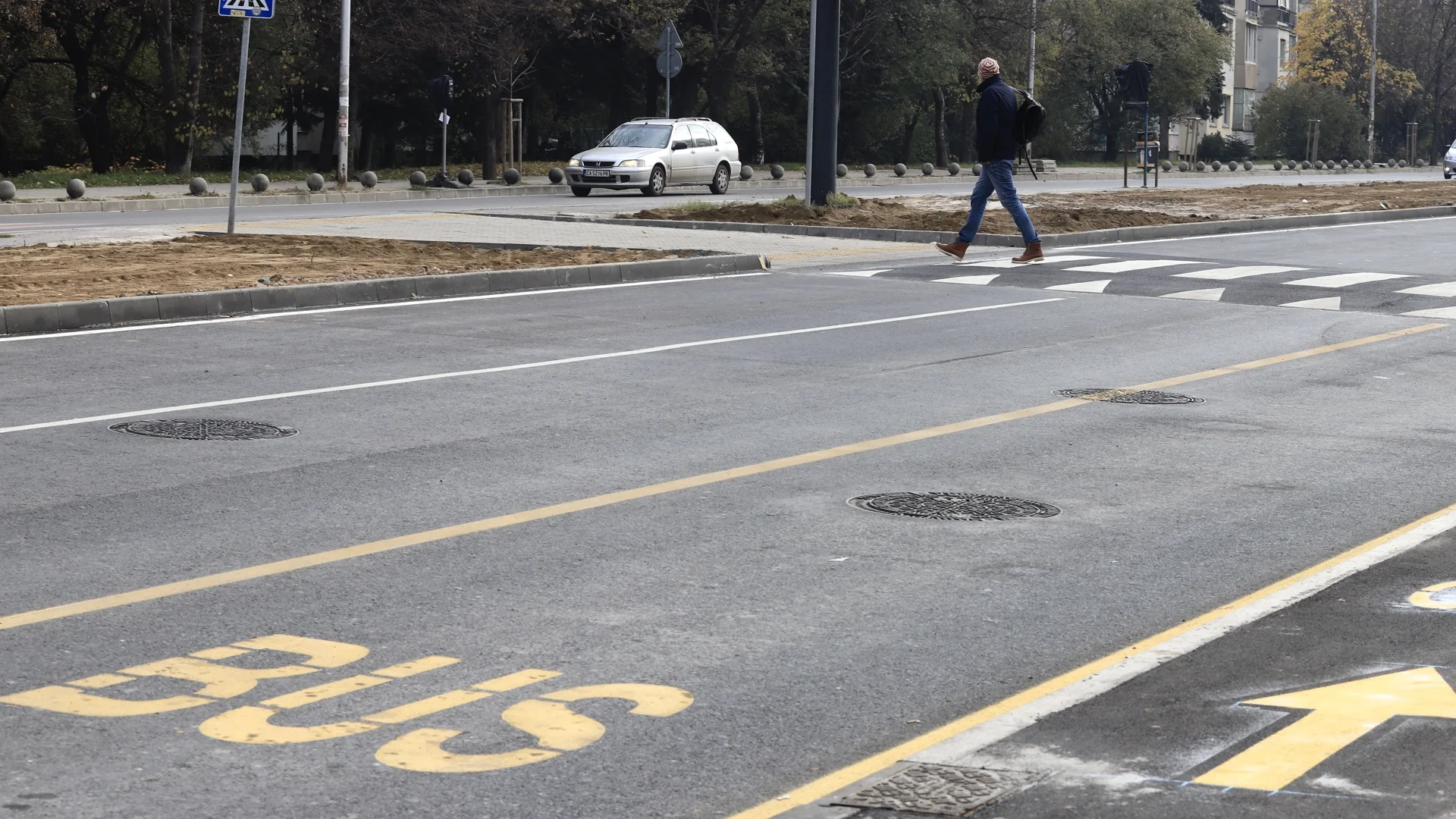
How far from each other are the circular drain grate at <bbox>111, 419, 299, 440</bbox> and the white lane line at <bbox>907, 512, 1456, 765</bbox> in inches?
194

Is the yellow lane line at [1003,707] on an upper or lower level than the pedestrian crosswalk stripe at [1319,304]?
lower

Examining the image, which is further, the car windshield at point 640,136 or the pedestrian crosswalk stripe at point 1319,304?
the car windshield at point 640,136

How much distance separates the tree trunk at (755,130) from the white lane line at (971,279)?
1452 inches

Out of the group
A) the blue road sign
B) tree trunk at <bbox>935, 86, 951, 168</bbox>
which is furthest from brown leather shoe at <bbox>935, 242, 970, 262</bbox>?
tree trunk at <bbox>935, 86, 951, 168</bbox>

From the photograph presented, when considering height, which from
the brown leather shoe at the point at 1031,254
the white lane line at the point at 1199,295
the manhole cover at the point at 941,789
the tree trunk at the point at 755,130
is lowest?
the manhole cover at the point at 941,789

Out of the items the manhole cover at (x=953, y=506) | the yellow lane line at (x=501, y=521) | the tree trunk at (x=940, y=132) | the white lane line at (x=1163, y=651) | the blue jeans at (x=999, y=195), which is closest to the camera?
the white lane line at (x=1163, y=651)

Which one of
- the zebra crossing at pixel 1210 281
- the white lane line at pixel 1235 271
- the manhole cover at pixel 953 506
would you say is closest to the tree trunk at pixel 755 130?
the zebra crossing at pixel 1210 281

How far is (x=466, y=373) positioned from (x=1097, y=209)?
70.2 feet

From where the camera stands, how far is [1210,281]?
63.0 feet

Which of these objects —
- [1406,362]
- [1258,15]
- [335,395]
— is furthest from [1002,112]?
[1258,15]

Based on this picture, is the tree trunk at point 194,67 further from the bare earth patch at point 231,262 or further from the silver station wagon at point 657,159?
the bare earth patch at point 231,262

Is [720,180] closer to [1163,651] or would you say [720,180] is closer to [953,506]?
[953,506]

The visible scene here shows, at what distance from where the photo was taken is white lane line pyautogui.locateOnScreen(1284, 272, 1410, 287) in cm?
1920

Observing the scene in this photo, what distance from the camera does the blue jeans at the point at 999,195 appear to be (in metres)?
20.2
